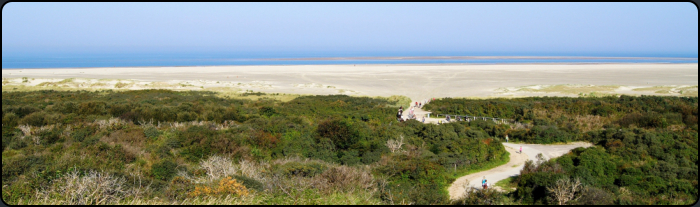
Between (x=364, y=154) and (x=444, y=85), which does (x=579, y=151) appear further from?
(x=444, y=85)

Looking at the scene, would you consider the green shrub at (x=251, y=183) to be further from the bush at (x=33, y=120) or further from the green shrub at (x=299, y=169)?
the bush at (x=33, y=120)

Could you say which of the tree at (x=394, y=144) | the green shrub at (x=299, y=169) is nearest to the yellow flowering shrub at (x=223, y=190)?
the green shrub at (x=299, y=169)

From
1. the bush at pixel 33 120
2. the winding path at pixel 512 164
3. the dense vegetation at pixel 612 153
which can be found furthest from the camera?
the bush at pixel 33 120

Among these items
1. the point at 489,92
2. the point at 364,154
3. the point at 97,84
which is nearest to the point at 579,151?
the point at 364,154

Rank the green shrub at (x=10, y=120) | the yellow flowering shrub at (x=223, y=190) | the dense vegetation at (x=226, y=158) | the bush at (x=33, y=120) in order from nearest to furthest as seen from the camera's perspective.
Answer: the yellow flowering shrub at (x=223, y=190) → the dense vegetation at (x=226, y=158) → the green shrub at (x=10, y=120) → the bush at (x=33, y=120)

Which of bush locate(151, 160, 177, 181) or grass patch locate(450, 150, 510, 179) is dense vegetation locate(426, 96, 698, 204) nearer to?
grass patch locate(450, 150, 510, 179)

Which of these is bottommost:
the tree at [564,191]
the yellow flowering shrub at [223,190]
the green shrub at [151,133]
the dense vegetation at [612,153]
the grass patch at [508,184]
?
the grass patch at [508,184]

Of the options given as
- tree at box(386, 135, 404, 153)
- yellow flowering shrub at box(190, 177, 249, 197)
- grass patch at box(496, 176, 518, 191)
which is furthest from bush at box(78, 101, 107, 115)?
grass patch at box(496, 176, 518, 191)
